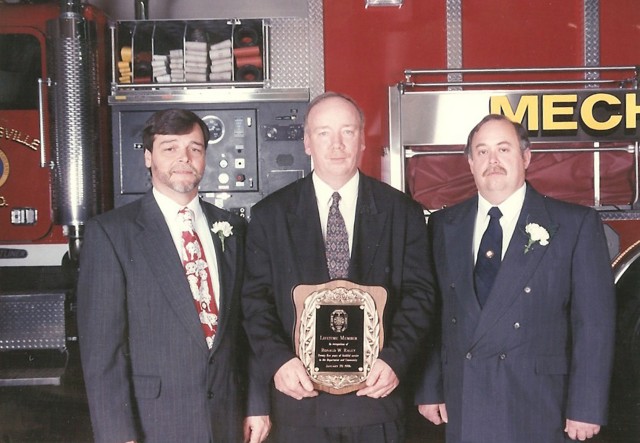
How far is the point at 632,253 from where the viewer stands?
401 centimetres

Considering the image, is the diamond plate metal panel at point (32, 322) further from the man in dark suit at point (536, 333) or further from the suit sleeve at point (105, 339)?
the man in dark suit at point (536, 333)

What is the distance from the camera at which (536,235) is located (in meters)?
2.34

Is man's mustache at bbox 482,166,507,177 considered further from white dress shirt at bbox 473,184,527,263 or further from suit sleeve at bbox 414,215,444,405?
suit sleeve at bbox 414,215,444,405

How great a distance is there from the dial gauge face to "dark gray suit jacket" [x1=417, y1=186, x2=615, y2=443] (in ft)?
8.63

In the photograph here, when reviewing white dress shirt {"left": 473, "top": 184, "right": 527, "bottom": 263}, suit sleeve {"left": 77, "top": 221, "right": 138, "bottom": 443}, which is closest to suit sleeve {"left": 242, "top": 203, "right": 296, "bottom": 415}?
suit sleeve {"left": 77, "top": 221, "right": 138, "bottom": 443}

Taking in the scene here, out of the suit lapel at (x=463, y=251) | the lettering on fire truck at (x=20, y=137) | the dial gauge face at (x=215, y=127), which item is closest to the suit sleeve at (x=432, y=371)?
the suit lapel at (x=463, y=251)

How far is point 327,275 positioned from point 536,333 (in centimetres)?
79

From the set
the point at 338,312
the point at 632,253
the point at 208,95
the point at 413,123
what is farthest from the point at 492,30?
the point at 338,312

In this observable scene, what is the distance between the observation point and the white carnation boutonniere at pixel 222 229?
2.42 metres

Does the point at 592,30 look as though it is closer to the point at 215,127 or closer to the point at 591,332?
the point at 215,127

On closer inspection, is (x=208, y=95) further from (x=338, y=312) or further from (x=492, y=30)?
(x=338, y=312)

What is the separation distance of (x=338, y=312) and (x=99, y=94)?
294 centimetres

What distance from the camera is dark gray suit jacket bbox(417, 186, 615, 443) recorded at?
2301mm

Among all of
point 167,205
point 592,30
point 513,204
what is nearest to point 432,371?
point 513,204
